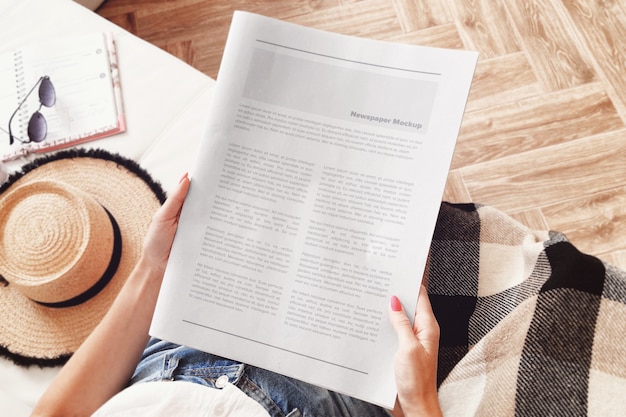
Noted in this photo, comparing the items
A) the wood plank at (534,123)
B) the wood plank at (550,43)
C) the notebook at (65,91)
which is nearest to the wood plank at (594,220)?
the wood plank at (534,123)

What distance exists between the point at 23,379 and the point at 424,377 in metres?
0.64

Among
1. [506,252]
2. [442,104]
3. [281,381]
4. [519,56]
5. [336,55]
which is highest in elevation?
[336,55]

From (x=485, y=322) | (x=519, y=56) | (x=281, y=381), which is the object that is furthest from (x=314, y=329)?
(x=519, y=56)

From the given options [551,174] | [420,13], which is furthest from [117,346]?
[420,13]

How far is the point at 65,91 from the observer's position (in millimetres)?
934

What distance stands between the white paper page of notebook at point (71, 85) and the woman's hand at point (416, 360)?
2.12 ft

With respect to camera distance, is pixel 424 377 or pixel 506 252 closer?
pixel 424 377

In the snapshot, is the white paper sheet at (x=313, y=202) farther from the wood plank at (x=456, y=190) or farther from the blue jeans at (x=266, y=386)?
the wood plank at (x=456, y=190)

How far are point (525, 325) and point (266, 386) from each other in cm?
33

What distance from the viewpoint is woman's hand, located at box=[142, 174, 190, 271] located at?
62cm

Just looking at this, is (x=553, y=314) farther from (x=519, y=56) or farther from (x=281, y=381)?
(x=519, y=56)

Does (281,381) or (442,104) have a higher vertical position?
(442,104)

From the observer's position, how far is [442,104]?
0.58 meters

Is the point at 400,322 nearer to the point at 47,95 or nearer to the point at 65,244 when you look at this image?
the point at 65,244
